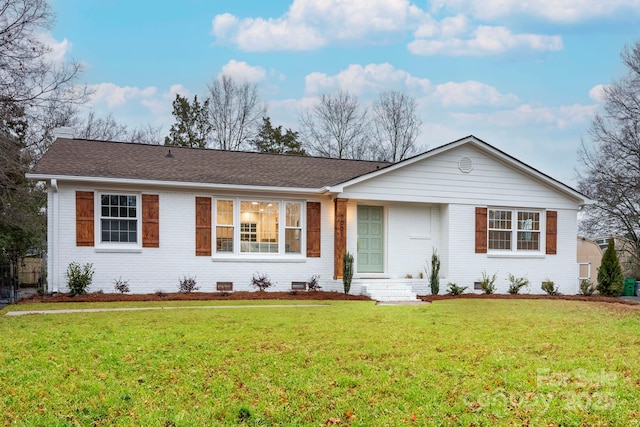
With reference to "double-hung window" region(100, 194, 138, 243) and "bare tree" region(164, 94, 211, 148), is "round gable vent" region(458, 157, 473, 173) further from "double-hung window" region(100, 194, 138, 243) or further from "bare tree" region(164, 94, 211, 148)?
"bare tree" region(164, 94, 211, 148)

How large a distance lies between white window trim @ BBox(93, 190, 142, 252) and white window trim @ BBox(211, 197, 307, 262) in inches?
76.2

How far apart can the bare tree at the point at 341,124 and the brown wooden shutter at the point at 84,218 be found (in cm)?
2232

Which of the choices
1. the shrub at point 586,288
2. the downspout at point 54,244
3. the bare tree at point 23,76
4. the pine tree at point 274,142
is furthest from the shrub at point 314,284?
the pine tree at point 274,142

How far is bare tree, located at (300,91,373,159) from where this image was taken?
3506 centimetres

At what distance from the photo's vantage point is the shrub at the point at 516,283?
16.6m

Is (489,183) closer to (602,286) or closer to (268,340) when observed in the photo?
(602,286)

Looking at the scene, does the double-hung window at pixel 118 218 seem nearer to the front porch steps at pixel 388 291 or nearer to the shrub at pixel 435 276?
the front porch steps at pixel 388 291

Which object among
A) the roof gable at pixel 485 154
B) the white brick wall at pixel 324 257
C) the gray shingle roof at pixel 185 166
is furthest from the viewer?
the roof gable at pixel 485 154

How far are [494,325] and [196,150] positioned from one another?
484 inches

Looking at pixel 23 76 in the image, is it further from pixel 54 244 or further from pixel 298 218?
pixel 298 218

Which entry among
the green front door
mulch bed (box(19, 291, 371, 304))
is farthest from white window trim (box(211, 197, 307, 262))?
the green front door

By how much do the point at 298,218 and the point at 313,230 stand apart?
0.57 metres

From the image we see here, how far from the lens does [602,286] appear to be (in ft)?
57.6

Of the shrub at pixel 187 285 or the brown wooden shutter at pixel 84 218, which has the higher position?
the brown wooden shutter at pixel 84 218
